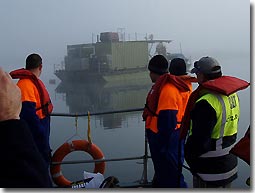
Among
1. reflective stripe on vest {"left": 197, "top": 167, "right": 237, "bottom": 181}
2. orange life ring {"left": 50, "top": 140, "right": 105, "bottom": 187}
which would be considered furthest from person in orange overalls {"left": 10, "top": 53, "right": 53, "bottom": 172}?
reflective stripe on vest {"left": 197, "top": 167, "right": 237, "bottom": 181}

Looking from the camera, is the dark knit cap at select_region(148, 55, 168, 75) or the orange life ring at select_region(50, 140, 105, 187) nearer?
the dark knit cap at select_region(148, 55, 168, 75)

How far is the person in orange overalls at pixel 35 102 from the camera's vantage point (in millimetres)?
2305

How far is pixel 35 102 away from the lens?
2.38 m

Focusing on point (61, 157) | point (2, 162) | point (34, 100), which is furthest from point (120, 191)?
point (61, 157)

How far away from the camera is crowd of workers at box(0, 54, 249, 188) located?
0.78m

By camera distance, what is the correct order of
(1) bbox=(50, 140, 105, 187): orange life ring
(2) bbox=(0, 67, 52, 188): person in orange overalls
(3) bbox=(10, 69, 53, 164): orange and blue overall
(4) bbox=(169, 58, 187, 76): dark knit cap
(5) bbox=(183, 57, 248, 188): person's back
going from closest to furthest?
(2) bbox=(0, 67, 52, 188): person in orange overalls, (5) bbox=(183, 57, 248, 188): person's back, (3) bbox=(10, 69, 53, 164): orange and blue overall, (4) bbox=(169, 58, 187, 76): dark knit cap, (1) bbox=(50, 140, 105, 187): orange life ring

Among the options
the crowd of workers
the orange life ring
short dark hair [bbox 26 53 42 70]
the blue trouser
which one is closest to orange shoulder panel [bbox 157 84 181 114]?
the crowd of workers

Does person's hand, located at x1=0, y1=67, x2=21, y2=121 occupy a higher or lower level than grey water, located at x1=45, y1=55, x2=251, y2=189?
higher

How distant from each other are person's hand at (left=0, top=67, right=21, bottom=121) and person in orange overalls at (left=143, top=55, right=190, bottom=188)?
4.58 ft

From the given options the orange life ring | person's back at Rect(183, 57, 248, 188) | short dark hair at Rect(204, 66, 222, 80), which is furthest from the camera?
the orange life ring

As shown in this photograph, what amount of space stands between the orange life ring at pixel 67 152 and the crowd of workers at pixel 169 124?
0.53 meters

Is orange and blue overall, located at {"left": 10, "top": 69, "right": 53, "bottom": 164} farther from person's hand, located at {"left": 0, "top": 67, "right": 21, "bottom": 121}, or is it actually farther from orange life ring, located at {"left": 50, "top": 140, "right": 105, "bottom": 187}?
person's hand, located at {"left": 0, "top": 67, "right": 21, "bottom": 121}

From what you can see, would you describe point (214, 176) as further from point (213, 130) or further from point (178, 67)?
point (178, 67)

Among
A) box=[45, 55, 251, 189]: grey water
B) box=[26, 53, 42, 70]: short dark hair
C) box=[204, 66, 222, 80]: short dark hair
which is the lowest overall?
box=[45, 55, 251, 189]: grey water
